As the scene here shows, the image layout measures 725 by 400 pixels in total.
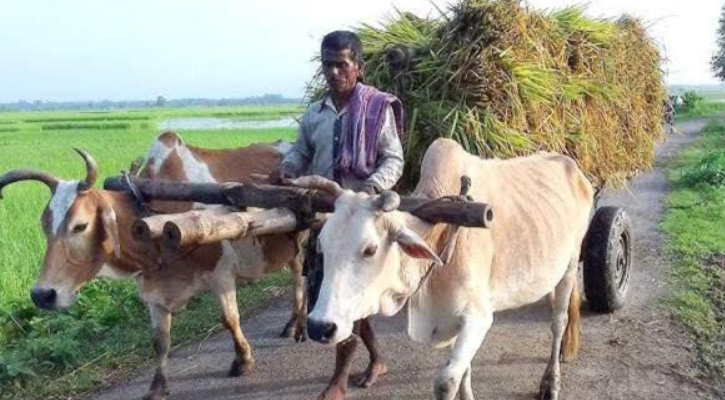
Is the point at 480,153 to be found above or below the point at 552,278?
above

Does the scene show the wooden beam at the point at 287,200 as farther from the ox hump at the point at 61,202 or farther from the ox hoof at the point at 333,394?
the ox hoof at the point at 333,394

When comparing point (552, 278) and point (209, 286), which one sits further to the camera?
point (209, 286)

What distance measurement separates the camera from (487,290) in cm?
385

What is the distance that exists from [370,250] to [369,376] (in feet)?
6.10

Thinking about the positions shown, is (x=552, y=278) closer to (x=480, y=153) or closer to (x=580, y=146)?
(x=480, y=153)

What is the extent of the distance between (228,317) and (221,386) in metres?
0.45

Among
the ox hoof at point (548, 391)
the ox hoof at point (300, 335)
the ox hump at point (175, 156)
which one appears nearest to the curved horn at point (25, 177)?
the ox hump at point (175, 156)

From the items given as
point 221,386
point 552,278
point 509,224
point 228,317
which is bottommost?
point 221,386

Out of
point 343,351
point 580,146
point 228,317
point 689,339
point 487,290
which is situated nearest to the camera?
point 487,290

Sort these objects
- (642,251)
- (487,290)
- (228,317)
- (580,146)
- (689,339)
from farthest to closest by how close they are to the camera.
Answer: (642,251), (580,146), (689,339), (228,317), (487,290)

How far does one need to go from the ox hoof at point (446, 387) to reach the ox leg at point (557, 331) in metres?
1.25

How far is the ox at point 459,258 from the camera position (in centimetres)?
313

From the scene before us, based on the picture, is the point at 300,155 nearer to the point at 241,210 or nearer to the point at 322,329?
the point at 241,210

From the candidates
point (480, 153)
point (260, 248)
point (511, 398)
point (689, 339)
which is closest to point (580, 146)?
point (480, 153)
